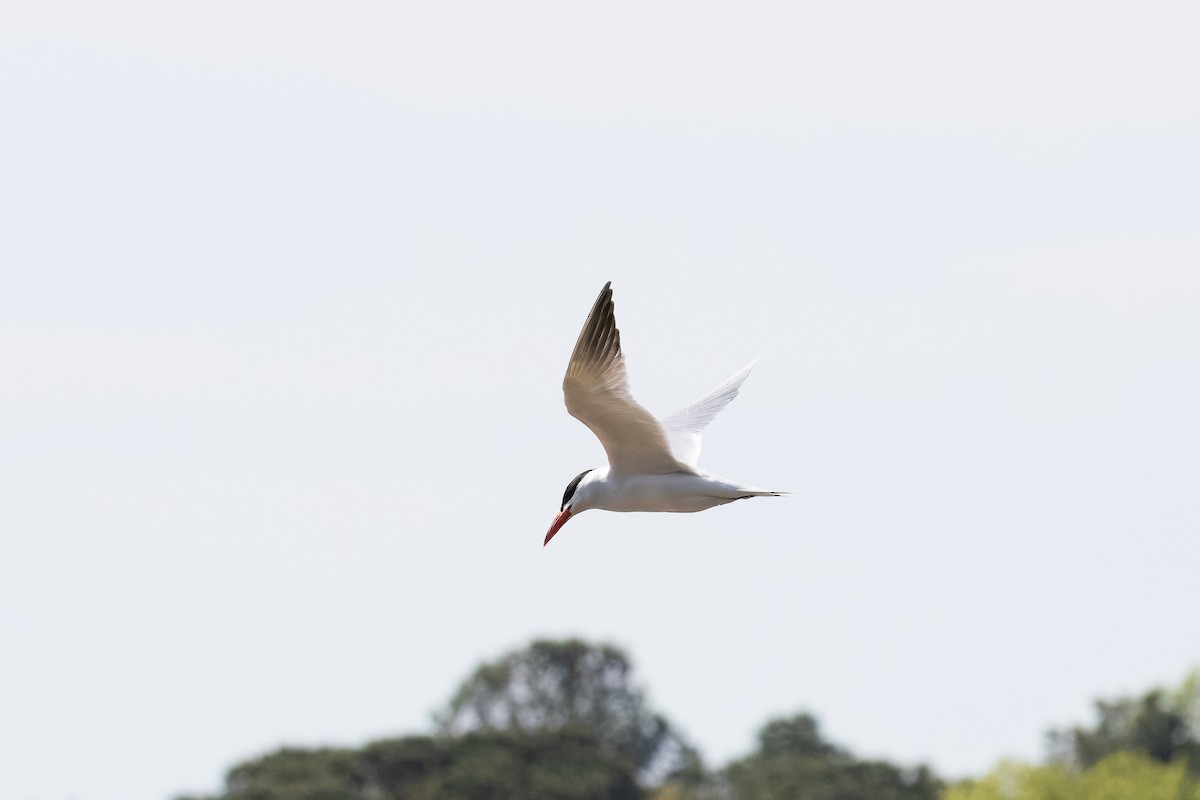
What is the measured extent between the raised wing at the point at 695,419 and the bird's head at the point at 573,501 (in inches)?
28.4

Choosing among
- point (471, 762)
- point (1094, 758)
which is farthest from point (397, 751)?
point (1094, 758)

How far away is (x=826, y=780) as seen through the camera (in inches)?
3713

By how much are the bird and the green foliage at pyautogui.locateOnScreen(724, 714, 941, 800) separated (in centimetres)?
7649

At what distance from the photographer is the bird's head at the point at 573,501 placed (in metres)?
17.9

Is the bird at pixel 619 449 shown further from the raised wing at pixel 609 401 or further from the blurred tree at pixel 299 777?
the blurred tree at pixel 299 777

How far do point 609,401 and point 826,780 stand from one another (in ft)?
261

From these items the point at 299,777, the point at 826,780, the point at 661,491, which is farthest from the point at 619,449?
the point at 299,777

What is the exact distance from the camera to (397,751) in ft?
334

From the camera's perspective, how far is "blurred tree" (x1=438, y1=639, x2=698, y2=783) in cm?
11131

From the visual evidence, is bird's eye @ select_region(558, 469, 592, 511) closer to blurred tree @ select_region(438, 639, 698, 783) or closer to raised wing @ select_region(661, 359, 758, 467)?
raised wing @ select_region(661, 359, 758, 467)

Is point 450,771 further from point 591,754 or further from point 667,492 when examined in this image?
point 667,492

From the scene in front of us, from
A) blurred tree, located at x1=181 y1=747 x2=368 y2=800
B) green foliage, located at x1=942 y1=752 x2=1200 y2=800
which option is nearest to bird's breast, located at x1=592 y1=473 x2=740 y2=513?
green foliage, located at x1=942 y1=752 x2=1200 y2=800

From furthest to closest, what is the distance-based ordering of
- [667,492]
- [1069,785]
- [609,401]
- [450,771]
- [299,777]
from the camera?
[299,777] → [450,771] → [1069,785] → [667,492] → [609,401]

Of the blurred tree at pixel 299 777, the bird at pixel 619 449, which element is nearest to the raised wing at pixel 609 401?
the bird at pixel 619 449
